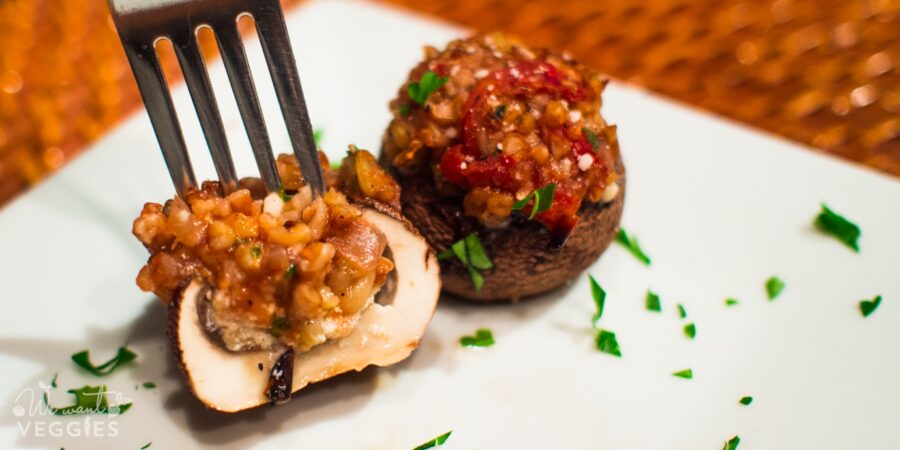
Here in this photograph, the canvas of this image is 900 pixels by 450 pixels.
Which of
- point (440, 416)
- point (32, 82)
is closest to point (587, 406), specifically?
point (440, 416)

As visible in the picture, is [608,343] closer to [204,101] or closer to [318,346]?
[318,346]

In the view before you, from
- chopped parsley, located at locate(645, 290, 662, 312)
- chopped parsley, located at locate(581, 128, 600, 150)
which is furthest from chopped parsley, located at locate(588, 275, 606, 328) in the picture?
chopped parsley, located at locate(581, 128, 600, 150)

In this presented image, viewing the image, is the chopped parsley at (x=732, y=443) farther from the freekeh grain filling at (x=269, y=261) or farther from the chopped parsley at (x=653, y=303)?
the freekeh grain filling at (x=269, y=261)

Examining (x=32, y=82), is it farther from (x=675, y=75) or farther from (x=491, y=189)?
(x=675, y=75)

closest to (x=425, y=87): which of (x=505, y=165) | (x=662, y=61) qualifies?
(x=505, y=165)

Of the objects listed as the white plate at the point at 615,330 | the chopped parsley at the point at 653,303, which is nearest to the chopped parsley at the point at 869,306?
the white plate at the point at 615,330
